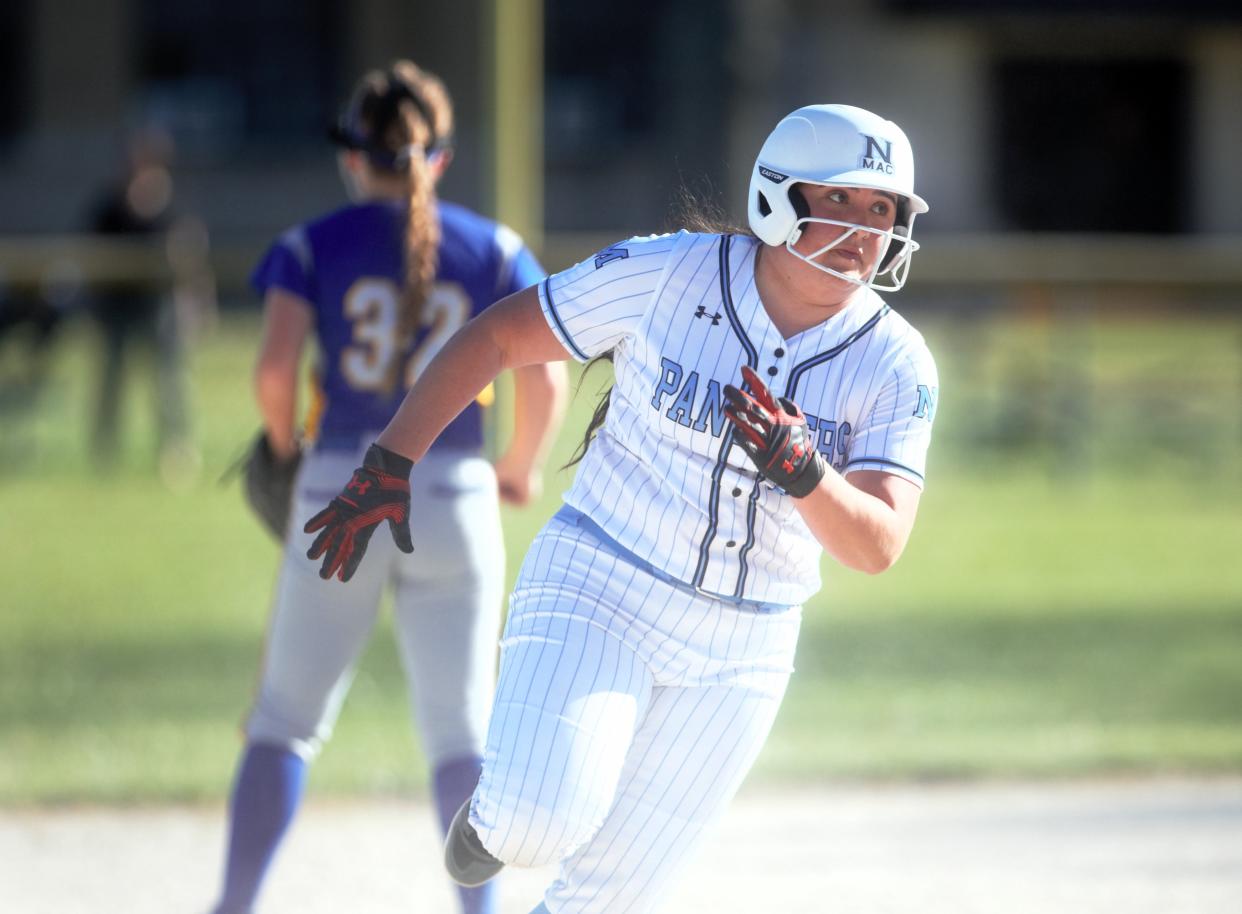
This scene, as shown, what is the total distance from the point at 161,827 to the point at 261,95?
21.0 metres

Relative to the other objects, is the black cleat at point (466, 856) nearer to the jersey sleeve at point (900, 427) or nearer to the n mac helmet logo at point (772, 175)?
the jersey sleeve at point (900, 427)

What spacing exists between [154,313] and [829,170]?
10.2 meters

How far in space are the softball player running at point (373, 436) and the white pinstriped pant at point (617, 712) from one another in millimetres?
644

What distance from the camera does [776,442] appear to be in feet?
9.75

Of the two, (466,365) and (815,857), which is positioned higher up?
(466,365)

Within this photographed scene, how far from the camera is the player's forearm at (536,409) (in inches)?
166

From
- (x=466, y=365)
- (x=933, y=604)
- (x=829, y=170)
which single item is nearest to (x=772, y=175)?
(x=829, y=170)

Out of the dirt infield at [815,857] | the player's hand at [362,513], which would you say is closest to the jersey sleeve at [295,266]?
the player's hand at [362,513]

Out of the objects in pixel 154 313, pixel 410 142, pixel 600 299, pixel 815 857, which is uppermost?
pixel 410 142

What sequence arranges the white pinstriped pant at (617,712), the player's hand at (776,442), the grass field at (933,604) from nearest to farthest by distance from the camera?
the player's hand at (776,442) < the white pinstriped pant at (617,712) < the grass field at (933,604)

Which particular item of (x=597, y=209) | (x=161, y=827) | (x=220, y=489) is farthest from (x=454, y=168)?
(x=161, y=827)

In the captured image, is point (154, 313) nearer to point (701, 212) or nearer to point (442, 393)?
point (701, 212)

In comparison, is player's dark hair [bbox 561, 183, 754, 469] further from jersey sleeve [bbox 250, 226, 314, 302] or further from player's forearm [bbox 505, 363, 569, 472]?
jersey sleeve [bbox 250, 226, 314, 302]

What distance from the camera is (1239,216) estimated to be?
1064 inches
